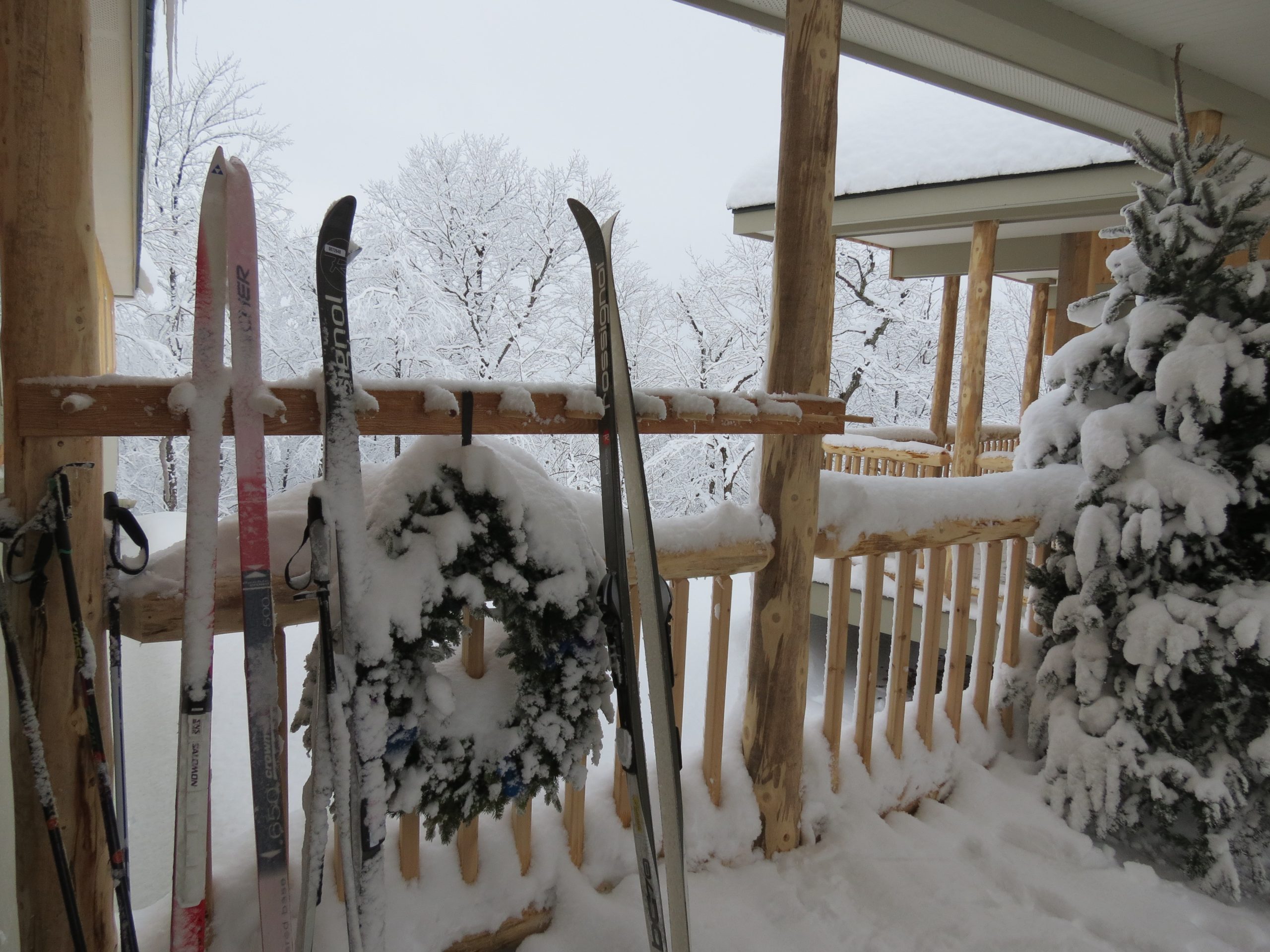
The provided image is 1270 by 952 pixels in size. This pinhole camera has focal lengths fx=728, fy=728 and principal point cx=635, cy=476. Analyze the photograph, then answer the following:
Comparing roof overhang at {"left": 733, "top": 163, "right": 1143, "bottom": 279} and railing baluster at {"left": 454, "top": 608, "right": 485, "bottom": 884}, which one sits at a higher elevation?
roof overhang at {"left": 733, "top": 163, "right": 1143, "bottom": 279}

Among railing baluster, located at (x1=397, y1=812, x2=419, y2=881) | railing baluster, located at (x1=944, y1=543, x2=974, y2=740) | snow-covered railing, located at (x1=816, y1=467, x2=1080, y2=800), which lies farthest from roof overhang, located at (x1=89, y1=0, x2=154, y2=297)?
railing baluster, located at (x1=944, y1=543, x2=974, y2=740)

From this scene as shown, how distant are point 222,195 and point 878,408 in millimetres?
15241

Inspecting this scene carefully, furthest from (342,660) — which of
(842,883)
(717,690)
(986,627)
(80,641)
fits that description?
(986,627)

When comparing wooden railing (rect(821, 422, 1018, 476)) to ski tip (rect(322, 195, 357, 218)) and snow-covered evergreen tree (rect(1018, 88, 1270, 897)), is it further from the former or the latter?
ski tip (rect(322, 195, 357, 218))

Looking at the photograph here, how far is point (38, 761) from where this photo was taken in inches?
40.9

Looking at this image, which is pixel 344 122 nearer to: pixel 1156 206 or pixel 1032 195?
pixel 1032 195

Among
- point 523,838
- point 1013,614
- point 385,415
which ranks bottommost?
point 523,838

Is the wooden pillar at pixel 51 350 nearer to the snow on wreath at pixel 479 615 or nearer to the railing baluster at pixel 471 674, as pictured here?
the snow on wreath at pixel 479 615

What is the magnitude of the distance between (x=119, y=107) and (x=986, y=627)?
4322 mm

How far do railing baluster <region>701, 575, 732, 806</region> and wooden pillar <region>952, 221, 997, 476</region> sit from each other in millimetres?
4073

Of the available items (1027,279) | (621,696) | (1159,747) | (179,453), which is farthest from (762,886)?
(179,453)

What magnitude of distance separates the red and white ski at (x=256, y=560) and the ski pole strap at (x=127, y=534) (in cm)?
13

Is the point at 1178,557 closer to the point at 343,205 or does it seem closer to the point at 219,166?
the point at 343,205

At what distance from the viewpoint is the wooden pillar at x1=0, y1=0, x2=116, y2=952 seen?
1.01 m
